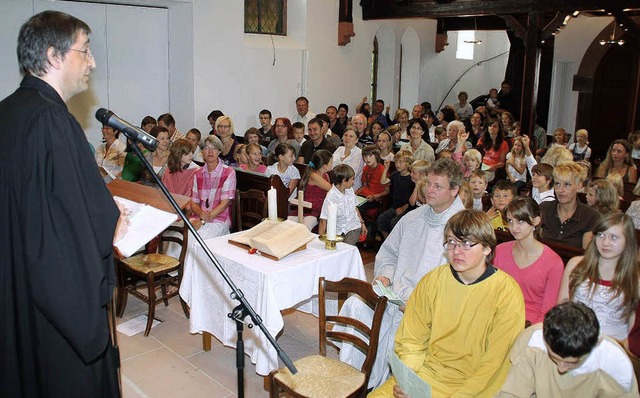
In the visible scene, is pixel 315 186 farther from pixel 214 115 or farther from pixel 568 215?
pixel 214 115

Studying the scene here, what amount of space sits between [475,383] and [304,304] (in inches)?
79.8

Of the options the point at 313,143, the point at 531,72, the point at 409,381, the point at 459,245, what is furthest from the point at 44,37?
the point at 531,72

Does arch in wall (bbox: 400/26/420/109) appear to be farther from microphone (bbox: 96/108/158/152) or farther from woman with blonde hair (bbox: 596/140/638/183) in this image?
microphone (bbox: 96/108/158/152)

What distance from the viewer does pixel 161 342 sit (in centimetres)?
470

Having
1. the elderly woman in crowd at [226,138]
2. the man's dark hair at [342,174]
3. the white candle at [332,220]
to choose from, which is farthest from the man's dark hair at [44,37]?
the elderly woman in crowd at [226,138]

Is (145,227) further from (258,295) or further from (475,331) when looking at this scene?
(258,295)

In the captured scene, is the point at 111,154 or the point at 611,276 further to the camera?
the point at 111,154

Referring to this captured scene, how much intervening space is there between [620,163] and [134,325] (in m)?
5.52

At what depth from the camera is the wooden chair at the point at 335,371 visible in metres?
3.12

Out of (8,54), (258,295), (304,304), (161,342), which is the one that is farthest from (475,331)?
(8,54)

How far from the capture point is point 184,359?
4438 mm

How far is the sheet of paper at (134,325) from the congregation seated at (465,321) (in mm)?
2555

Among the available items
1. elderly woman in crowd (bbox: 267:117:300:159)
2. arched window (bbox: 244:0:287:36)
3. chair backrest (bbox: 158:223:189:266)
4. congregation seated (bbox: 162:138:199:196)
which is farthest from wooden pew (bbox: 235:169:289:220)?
arched window (bbox: 244:0:287:36)

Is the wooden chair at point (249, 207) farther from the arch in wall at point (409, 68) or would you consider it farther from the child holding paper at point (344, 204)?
the arch in wall at point (409, 68)
